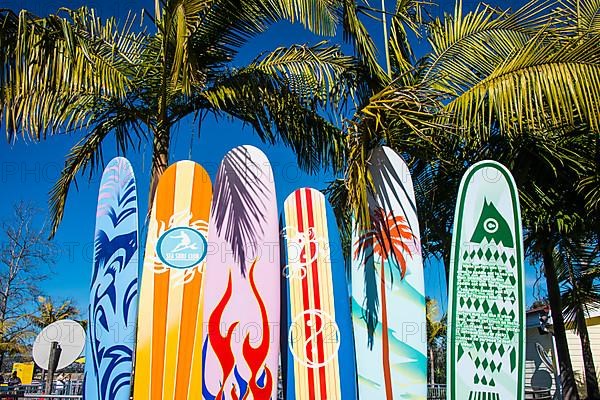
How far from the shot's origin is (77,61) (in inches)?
179

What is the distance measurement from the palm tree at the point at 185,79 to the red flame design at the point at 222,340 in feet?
4.53

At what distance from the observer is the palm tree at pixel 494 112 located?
3.86m

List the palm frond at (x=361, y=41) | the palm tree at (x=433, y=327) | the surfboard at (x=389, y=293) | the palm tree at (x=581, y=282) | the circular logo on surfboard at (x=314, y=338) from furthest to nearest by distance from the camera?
the palm tree at (x=433, y=327), the palm tree at (x=581, y=282), the palm frond at (x=361, y=41), the circular logo on surfboard at (x=314, y=338), the surfboard at (x=389, y=293)

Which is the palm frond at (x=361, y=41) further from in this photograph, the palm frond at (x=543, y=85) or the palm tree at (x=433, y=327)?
the palm tree at (x=433, y=327)

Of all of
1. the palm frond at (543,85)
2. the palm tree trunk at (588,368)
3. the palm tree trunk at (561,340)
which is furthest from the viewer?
the palm tree trunk at (588,368)

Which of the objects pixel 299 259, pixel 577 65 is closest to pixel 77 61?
pixel 299 259

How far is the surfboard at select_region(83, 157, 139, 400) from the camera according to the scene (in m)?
4.64

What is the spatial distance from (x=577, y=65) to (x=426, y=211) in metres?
2.84

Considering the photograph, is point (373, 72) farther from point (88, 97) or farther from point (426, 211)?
point (88, 97)

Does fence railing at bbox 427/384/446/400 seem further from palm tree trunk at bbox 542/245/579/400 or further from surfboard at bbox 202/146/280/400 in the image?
surfboard at bbox 202/146/280/400

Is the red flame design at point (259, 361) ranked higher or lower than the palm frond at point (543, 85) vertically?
lower

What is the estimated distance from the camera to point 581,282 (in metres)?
8.20

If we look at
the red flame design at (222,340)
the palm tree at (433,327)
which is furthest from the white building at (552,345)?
the red flame design at (222,340)

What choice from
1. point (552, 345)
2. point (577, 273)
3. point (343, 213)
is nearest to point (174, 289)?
point (343, 213)
